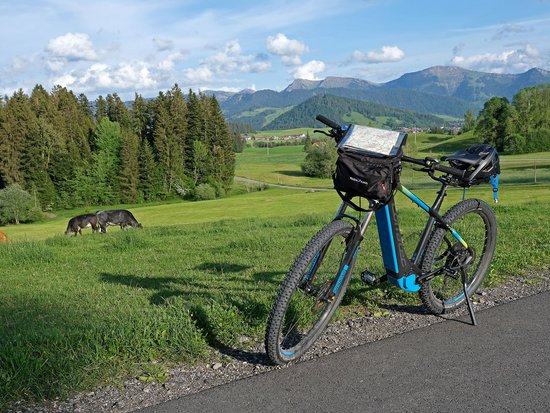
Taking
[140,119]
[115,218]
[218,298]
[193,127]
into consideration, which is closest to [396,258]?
[218,298]

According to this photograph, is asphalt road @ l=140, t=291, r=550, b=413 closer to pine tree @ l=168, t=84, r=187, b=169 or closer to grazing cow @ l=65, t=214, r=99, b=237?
grazing cow @ l=65, t=214, r=99, b=237

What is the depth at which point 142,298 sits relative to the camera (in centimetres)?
618

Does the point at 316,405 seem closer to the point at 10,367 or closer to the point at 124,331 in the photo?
the point at 124,331

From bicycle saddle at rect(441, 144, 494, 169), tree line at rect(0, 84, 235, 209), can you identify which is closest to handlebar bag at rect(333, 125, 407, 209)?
bicycle saddle at rect(441, 144, 494, 169)

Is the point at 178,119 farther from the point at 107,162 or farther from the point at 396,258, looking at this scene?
the point at 396,258

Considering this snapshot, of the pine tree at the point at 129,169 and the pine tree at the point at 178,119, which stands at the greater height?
the pine tree at the point at 178,119

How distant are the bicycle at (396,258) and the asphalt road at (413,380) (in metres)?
0.34

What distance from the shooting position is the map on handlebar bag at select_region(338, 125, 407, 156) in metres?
4.12

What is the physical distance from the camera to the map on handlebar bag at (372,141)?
412 cm

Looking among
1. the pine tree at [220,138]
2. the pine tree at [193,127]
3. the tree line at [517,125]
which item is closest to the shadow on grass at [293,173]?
the pine tree at [220,138]

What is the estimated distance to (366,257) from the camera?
836 cm

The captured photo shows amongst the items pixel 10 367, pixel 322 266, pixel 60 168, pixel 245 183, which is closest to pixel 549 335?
pixel 322 266

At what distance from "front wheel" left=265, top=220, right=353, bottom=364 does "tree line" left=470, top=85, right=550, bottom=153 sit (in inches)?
4661

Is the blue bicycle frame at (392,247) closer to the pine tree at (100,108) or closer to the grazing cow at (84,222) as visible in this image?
the grazing cow at (84,222)
